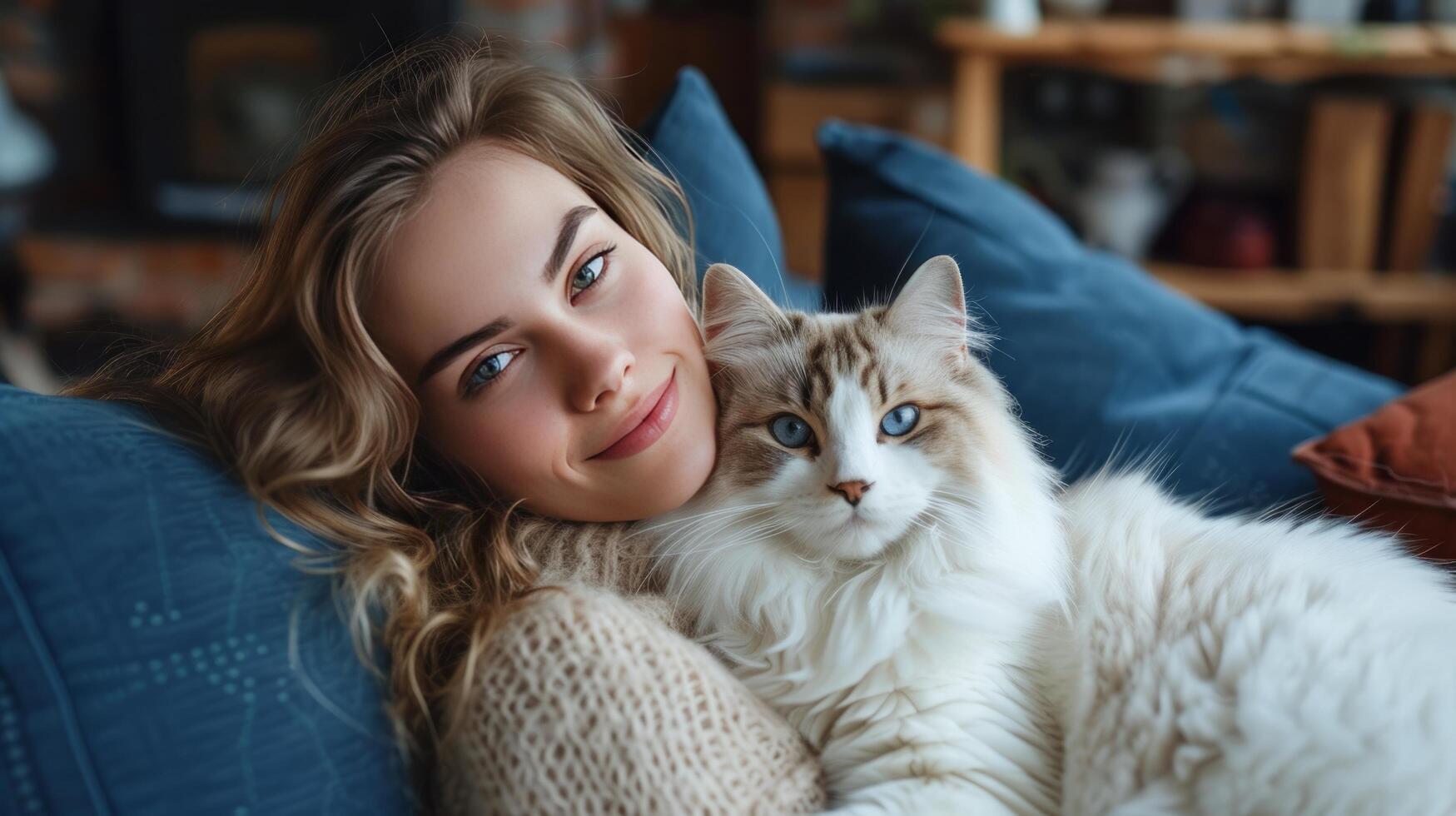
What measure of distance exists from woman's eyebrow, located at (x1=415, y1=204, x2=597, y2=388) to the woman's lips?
152mm

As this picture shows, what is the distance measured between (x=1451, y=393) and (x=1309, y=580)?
431 mm

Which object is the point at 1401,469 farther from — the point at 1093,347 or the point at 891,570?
the point at 891,570

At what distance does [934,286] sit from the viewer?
101cm

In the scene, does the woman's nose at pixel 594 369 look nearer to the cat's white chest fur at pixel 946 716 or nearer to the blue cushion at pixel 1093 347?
the cat's white chest fur at pixel 946 716

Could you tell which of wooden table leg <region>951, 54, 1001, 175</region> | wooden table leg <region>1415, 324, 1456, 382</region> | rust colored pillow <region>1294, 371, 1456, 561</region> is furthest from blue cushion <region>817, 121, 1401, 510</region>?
wooden table leg <region>1415, 324, 1456, 382</region>

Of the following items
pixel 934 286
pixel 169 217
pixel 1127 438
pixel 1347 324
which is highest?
pixel 934 286

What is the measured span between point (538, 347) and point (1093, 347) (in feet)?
2.61

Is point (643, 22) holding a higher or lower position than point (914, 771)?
higher

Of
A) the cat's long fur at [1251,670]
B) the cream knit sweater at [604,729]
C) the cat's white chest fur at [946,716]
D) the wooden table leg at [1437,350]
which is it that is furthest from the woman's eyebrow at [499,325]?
the wooden table leg at [1437,350]

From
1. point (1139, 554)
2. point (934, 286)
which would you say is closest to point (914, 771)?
point (1139, 554)

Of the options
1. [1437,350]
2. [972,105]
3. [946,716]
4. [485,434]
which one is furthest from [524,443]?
[1437,350]

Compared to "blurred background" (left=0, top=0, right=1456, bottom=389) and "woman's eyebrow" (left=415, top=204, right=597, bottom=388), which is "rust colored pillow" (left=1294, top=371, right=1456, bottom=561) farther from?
"blurred background" (left=0, top=0, right=1456, bottom=389)

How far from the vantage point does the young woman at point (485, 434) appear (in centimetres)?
87

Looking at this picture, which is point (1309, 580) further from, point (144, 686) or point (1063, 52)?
point (1063, 52)
